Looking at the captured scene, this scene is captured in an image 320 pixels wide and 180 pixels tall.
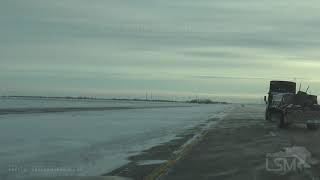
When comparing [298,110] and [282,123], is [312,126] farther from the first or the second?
[282,123]

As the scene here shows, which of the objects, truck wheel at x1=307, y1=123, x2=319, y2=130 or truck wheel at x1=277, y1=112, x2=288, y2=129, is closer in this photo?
truck wheel at x1=307, y1=123, x2=319, y2=130

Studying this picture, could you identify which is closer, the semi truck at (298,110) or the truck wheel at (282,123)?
the semi truck at (298,110)

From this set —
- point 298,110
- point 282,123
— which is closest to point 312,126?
point 298,110

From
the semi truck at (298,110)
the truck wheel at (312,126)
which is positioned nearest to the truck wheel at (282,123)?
the semi truck at (298,110)

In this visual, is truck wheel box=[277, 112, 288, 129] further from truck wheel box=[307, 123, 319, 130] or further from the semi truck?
truck wheel box=[307, 123, 319, 130]

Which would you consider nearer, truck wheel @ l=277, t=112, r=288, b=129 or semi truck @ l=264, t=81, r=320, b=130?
semi truck @ l=264, t=81, r=320, b=130

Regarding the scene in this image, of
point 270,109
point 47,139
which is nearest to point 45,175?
point 47,139

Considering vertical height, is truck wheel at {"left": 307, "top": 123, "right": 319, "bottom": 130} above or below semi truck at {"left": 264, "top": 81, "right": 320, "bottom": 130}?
below

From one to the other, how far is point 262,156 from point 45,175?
6907 mm

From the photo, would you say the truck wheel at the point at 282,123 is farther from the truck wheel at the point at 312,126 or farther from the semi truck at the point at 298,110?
the truck wheel at the point at 312,126

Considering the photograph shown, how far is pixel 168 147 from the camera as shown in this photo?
66.9 ft

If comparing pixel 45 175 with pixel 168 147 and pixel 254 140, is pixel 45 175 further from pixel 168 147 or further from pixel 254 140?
pixel 254 140

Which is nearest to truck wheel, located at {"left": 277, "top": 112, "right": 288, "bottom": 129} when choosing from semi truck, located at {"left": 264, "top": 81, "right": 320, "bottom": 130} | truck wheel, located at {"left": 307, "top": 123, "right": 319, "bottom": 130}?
semi truck, located at {"left": 264, "top": 81, "right": 320, "bottom": 130}

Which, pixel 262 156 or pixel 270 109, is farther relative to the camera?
pixel 270 109
